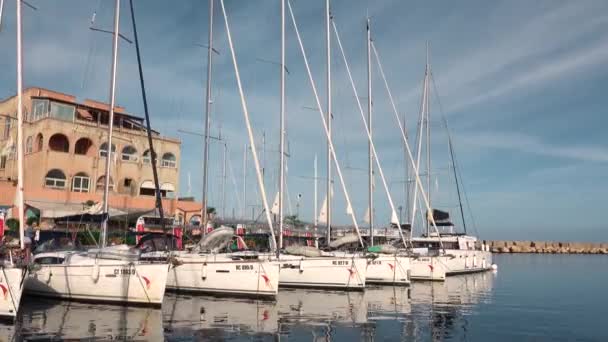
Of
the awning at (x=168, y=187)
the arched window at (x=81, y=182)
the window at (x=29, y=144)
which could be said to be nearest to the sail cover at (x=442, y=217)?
the awning at (x=168, y=187)

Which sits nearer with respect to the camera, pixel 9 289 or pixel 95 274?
pixel 9 289

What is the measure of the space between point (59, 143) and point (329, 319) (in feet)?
134

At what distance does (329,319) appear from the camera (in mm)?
18844

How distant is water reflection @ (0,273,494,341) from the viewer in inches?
623

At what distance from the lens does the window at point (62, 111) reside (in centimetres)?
4872

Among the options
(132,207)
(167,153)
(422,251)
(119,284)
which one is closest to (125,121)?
(167,153)

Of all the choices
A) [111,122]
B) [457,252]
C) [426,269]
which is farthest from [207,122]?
[457,252]

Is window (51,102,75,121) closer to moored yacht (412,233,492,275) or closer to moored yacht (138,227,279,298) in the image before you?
moored yacht (138,227,279,298)

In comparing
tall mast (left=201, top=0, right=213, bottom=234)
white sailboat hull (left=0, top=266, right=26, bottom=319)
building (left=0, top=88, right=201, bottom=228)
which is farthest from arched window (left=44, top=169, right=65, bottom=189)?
white sailboat hull (left=0, top=266, right=26, bottom=319)

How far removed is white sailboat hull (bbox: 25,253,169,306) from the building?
21433 mm

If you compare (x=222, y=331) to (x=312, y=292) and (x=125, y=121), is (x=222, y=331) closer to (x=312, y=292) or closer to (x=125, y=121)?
(x=312, y=292)

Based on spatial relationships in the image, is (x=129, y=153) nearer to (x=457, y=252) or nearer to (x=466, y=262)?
(x=457, y=252)

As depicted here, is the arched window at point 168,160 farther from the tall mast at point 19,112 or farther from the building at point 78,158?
the tall mast at point 19,112

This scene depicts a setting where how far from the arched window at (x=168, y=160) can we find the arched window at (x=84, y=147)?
7.28 meters
